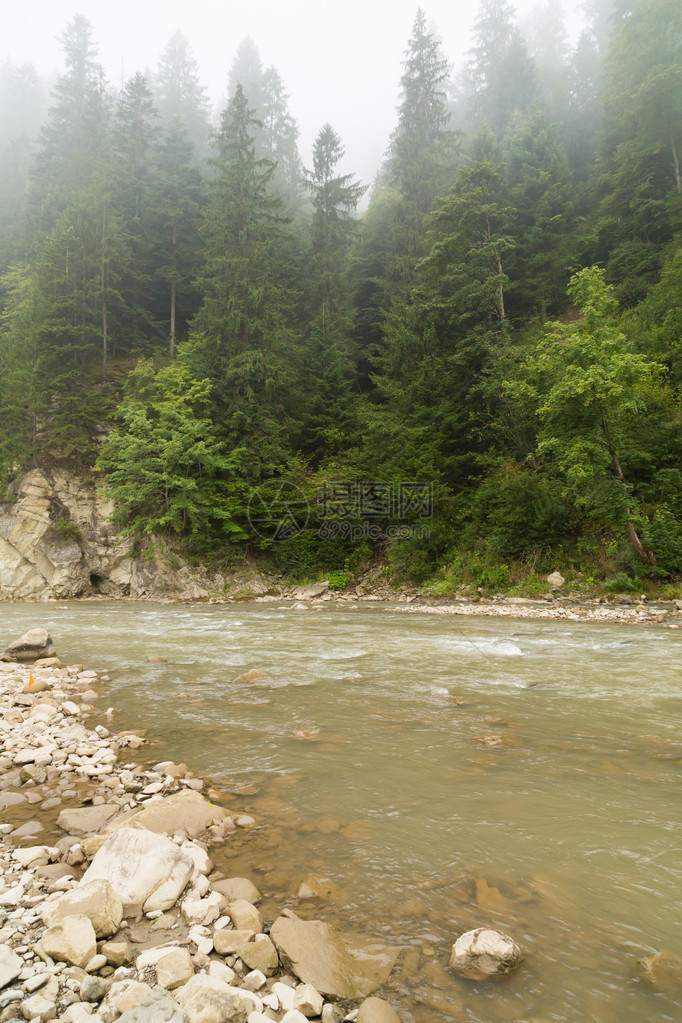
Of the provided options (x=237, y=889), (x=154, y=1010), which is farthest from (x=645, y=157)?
(x=154, y=1010)

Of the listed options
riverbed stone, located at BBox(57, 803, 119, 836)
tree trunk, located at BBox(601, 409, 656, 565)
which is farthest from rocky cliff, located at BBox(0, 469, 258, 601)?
riverbed stone, located at BBox(57, 803, 119, 836)

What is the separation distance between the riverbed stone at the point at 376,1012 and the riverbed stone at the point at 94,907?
3.68 feet

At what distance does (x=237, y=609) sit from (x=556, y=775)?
44.2 feet

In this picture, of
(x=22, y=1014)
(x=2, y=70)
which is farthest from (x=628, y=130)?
(x=2, y=70)

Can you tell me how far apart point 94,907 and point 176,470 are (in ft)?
63.6

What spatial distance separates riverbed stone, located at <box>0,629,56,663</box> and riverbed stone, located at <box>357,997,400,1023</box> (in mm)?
7817

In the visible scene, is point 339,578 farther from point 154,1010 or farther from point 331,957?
point 154,1010

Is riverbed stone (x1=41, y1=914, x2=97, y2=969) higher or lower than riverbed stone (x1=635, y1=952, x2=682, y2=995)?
below

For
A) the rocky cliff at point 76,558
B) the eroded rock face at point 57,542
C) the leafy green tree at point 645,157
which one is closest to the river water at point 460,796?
the rocky cliff at point 76,558

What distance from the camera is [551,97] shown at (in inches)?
1564

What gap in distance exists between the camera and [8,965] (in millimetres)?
1820

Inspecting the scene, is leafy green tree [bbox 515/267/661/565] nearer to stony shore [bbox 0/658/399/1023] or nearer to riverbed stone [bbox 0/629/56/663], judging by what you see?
riverbed stone [bbox 0/629/56/663]

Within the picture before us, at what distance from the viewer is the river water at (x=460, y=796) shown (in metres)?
2.14

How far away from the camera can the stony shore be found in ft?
5.81
